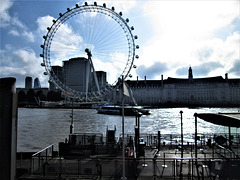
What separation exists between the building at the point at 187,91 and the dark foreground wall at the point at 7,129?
141 meters

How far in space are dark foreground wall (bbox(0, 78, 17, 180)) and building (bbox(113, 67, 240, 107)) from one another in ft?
461

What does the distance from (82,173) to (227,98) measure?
512ft

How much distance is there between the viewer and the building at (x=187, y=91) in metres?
145

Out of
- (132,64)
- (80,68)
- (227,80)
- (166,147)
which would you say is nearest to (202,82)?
(227,80)

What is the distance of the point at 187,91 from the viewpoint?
6009 inches

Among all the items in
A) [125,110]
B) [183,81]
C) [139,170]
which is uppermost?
[183,81]

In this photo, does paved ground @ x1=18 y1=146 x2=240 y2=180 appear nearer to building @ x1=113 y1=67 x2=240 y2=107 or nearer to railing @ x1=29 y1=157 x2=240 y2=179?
railing @ x1=29 y1=157 x2=240 y2=179

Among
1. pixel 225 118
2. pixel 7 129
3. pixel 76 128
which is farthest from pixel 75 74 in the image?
pixel 7 129

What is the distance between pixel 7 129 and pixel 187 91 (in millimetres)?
157679

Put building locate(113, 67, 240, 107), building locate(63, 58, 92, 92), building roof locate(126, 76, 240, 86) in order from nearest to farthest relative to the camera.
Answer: building locate(63, 58, 92, 92) → building locate(113, 67, 240, 107) → building roof locate(126, 76, 240, 86)

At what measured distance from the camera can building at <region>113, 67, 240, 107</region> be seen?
5709 inches

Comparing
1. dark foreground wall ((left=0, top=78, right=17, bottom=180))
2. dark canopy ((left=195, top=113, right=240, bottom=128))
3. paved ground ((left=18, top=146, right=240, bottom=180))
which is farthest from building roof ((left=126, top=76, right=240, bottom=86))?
dark foreground wall ((left=0, top=78, right=17, bottom=180))

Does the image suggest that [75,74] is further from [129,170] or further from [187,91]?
[129,170]

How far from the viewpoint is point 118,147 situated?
1312 centimetres
